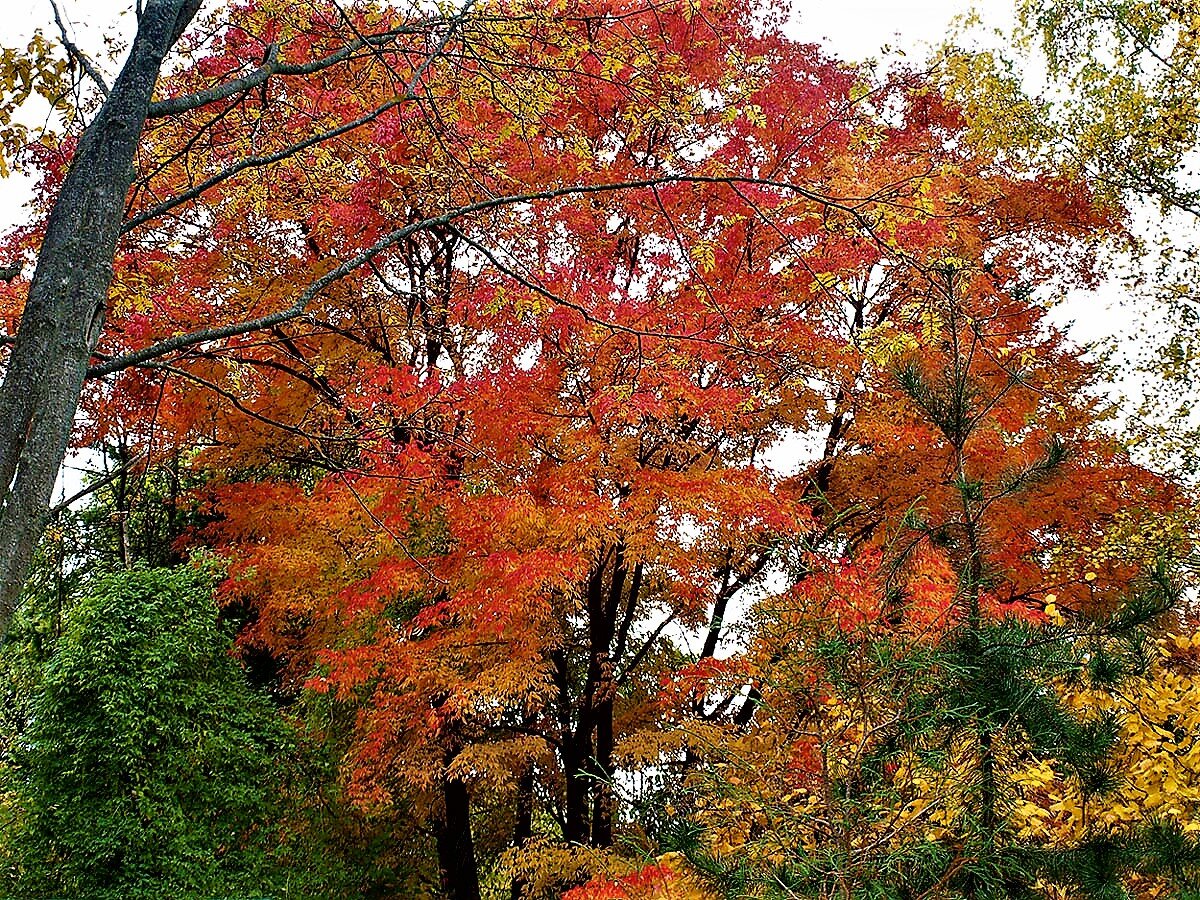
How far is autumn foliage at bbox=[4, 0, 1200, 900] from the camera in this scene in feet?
16.1

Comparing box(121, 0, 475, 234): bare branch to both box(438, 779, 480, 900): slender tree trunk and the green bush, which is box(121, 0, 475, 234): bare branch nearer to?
the green bush

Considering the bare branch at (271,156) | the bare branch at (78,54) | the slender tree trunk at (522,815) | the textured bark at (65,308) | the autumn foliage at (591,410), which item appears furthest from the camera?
the slender tree trunk at (522,815)

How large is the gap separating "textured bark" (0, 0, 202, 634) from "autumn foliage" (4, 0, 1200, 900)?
148 centimetres

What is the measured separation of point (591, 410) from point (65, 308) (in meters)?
5.07

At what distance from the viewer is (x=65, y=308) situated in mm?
2383

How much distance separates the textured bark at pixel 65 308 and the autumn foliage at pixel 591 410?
148 centimetres

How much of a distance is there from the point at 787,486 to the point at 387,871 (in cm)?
507

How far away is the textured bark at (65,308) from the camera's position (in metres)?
2.23

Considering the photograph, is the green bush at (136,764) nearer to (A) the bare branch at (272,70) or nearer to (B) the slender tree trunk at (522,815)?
(B) the slender tree trunk at (522,815)

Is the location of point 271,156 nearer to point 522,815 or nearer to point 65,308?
point 65,308

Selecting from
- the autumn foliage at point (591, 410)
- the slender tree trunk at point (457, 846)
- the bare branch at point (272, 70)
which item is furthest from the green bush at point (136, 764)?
the bare branch at point (272, 70)

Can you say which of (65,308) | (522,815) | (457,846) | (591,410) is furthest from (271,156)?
(522,815)

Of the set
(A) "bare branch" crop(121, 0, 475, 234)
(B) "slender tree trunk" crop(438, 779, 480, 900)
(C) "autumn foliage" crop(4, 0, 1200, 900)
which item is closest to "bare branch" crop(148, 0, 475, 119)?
(A) "bare branch" crop(121, 0, 475, 234)

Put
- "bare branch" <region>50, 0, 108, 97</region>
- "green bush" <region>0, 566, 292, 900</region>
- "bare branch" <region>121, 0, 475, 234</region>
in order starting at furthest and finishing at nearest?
1. "green bush" <region>0, 566, 292, 900</region>
2. "bare branch" <region>121, 0, 475, 234</region>
3. "bare branch" <region>50, 0, 108, 97</region>
